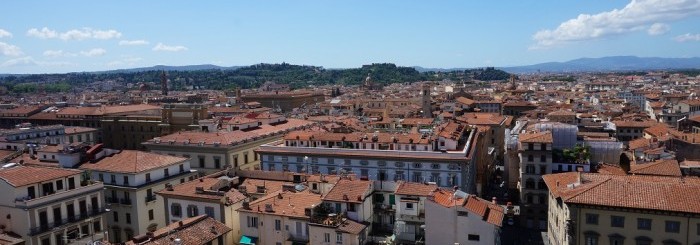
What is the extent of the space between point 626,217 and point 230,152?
42393 millimetres

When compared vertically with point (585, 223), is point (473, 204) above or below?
above

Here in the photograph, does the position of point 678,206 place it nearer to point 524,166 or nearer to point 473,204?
point 473,204

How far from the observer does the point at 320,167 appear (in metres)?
60.7

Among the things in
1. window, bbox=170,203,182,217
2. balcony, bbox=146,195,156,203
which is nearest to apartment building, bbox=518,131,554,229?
window, bbox=170,203,182,217

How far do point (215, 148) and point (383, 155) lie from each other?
2033cm

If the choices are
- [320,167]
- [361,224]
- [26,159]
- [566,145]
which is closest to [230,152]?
[320,167]

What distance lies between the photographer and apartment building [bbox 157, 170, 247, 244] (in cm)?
3884

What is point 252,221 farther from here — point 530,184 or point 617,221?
point 530,184

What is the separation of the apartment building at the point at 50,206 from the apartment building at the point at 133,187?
2710 mm

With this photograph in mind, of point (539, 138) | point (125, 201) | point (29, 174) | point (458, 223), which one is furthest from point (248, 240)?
point (539, 138)

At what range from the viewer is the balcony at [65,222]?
3997 centimetres

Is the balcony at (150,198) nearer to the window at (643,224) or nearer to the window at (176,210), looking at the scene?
the window at (176,210)

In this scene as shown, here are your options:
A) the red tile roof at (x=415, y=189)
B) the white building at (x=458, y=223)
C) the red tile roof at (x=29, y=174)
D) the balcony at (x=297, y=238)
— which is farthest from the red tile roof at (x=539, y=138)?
the red tile roof at (x=29, y=174)

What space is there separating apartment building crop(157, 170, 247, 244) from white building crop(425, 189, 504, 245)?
1350 centimetres
